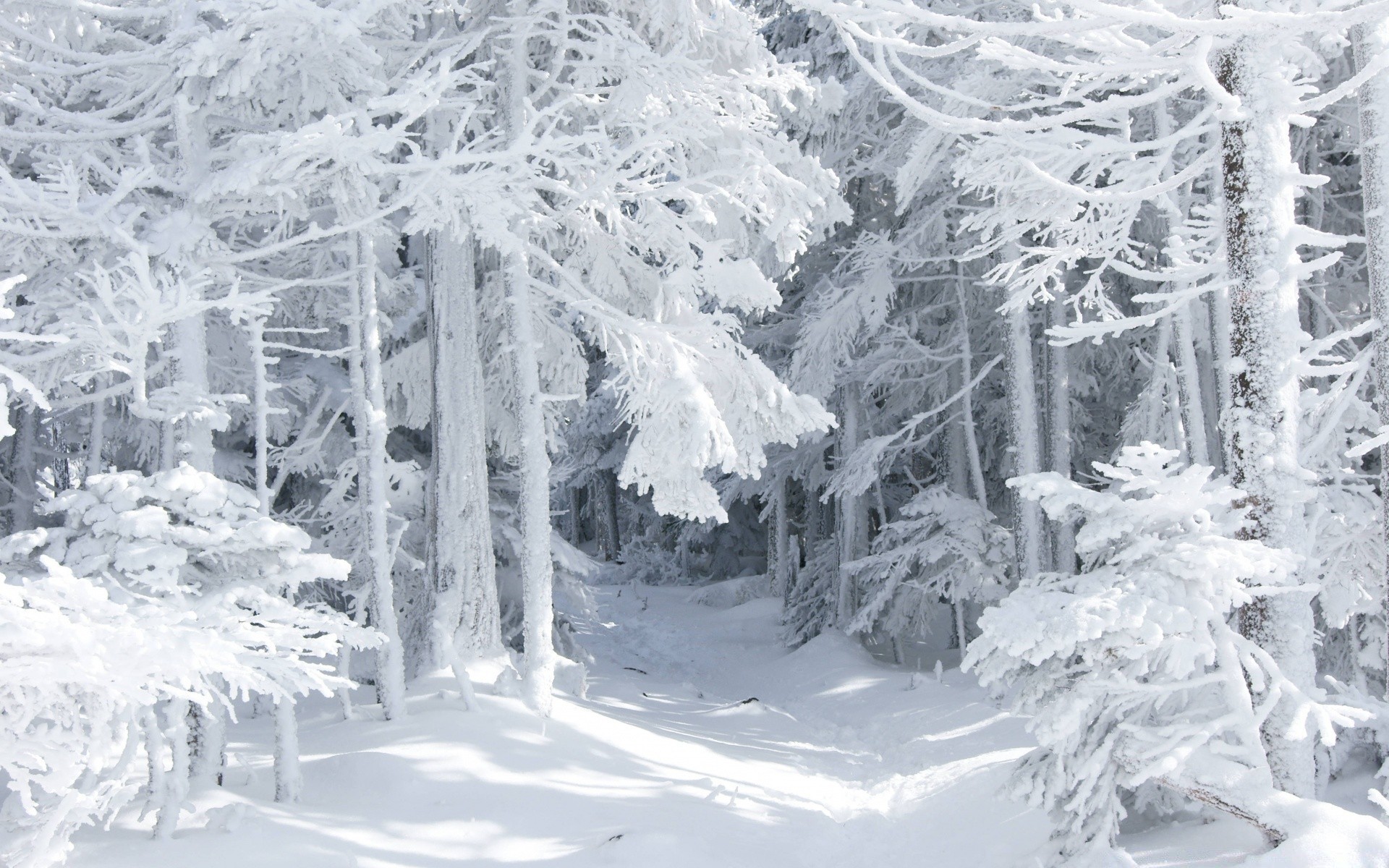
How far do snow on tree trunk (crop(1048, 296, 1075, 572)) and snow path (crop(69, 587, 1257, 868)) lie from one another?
2.20 metres

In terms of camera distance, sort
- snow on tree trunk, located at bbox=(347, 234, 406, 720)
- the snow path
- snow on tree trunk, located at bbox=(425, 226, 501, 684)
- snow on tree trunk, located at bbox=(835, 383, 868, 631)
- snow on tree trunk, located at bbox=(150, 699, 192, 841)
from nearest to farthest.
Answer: snow on tree trunk, located at bbox=(150, 699, 192, 841) → the snow path → snow on tree trunk, located at bbox=(347, 234, 406, 720) → snow on tree trunk, located at bbox=(425, 226, 501, 684) → snow on tree trunk, located at bbox=(835, 383, 868, 631)

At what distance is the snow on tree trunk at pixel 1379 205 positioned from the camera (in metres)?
4.90

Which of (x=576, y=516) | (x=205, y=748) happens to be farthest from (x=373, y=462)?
(x=576, y=516)

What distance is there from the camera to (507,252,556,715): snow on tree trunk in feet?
32.4

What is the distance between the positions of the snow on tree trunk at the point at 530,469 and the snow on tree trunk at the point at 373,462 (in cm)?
156

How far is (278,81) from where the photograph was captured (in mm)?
7680

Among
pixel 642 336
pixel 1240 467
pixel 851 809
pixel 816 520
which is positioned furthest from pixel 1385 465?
pixel 816 520

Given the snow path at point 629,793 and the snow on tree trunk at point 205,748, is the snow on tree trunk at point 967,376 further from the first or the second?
the snow on tree trunk at point 205,748

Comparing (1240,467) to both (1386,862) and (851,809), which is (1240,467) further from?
(851,809)

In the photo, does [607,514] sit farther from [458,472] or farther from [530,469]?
[530,469]

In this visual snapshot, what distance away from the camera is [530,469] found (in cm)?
1005

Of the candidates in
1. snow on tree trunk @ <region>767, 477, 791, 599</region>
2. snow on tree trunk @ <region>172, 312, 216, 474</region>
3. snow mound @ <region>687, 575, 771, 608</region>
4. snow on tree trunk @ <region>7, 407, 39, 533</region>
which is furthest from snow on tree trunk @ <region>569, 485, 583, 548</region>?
snow on tree trunk @ <region>172, 312, 216, 474</region>

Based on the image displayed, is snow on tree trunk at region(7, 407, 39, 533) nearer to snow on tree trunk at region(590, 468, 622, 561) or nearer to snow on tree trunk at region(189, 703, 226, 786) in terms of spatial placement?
snow on tree trunk at region(189, 703, 226, 786)

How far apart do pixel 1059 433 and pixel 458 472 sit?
25.4 ft
